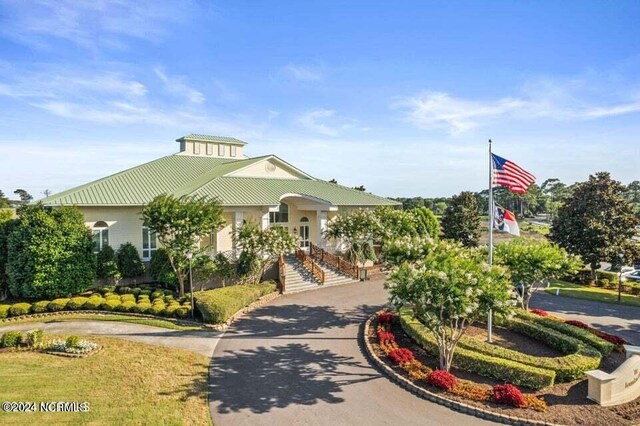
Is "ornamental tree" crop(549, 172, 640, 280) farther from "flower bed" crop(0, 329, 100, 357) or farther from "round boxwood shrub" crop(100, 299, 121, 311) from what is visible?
"flower bed" crop(0, 329, 100, 357)

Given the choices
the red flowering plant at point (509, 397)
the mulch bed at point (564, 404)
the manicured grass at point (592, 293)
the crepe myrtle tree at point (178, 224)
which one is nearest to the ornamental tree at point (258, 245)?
the crepe myrtle tree at point (178, 224)

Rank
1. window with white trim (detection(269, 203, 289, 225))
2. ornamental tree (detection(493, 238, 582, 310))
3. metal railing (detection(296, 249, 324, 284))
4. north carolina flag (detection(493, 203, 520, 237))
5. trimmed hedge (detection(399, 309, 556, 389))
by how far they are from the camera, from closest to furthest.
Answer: trimmed hedge (detection(399, 309, 556, 389))
north carolina flag (detection(493, 203, 520, 237))
ornamental tree (detection(493, 238, 582, 310))
metal railing (detection(296, 249, 324, 284))
window with white trim (detection(269, 203, 289, 225))

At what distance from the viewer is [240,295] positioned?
1922 cm

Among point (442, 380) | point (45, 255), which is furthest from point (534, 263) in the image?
point (45, 255)

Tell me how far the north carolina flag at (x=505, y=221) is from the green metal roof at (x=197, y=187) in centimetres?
1437

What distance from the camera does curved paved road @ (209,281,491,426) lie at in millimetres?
9984

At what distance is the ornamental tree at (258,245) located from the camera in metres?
22.1

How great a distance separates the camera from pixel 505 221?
1418 centimetres

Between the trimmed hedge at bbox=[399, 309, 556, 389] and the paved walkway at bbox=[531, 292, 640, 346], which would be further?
the paved walkway at bbox=[531, 292, 640, 346]

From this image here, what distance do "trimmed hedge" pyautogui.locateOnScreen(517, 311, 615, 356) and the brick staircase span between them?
11.8m

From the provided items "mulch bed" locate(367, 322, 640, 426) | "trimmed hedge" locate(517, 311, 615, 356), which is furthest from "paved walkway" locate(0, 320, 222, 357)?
"trimmed hedge" locate(517, 311, 615, 356)

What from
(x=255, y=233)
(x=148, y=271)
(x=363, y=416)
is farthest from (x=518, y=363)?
(x=148, y=271)

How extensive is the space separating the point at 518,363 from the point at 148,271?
20851 mm

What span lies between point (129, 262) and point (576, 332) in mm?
23444
